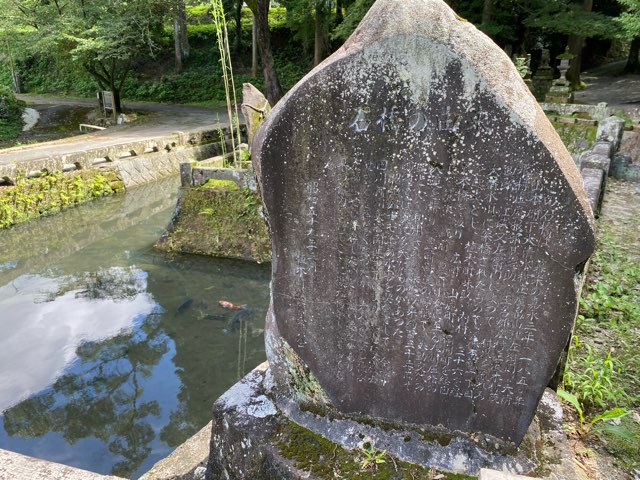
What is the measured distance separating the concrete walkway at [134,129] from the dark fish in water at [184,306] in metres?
5.90

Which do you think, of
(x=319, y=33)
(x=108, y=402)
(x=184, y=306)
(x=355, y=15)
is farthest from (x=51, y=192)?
(x=319, y=33)

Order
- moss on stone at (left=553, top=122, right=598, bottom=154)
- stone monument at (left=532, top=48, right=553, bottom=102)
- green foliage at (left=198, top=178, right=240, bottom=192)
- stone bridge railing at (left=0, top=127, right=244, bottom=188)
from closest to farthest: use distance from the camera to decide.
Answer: green foliage at (left=198, top=178, right=240, bottom=192) < stone bridge railing at (left=0, top=127, right=244, bottom=188) < moss on stone at (left=553, top=122, right=598, bottom=154) < stone monument at (left=532, top=48, right=553, bottom=102)

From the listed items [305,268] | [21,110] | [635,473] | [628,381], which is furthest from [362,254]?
[21,110]

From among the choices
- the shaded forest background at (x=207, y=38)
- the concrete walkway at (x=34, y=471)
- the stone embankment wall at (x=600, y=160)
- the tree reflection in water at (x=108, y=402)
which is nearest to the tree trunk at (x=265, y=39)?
the shaded forest background at (x=207, y=38)

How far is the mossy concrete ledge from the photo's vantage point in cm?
234

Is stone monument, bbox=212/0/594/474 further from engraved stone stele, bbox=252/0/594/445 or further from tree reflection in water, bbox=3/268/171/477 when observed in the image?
tree reflection in water, bbox=3/268/171/477

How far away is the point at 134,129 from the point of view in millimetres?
16828

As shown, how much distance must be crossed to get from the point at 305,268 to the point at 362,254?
0.31 metres

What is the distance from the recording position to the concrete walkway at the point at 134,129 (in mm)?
12298

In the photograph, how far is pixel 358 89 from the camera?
7.10ft

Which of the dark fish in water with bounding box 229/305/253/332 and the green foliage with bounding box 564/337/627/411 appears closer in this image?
the green foliage with bounding box 564/337/627/411

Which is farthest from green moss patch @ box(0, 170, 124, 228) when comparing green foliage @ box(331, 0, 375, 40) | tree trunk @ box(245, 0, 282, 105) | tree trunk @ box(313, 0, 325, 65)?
tree trunk @ box(313, 0, 325, 65)

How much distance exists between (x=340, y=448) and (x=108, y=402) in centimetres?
332

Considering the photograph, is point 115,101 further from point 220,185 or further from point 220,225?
point 220,225
